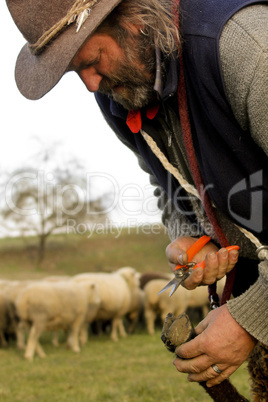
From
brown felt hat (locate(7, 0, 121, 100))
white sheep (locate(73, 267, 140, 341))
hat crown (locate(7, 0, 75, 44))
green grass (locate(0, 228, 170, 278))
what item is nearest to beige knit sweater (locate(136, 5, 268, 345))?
brown felt hat (locate(7, 0, 121, 100))

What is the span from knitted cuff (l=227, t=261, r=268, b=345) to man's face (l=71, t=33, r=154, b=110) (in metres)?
0.75

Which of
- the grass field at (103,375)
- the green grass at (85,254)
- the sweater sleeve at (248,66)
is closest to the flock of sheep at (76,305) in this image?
the grass field at (103,375)

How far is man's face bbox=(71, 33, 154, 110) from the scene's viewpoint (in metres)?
1.73

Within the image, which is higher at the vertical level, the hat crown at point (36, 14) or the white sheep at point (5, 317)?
the hat crown at point (36, 14)

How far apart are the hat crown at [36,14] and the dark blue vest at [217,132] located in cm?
42

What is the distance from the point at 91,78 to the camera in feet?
5.85

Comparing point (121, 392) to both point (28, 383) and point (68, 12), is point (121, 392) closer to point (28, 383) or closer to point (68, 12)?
point (28, 383)

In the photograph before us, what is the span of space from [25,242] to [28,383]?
2392 cm

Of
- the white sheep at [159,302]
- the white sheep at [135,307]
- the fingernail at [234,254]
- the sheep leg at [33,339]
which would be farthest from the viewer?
the white sheep at [135,307]

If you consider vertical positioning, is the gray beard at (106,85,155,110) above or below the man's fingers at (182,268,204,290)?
above

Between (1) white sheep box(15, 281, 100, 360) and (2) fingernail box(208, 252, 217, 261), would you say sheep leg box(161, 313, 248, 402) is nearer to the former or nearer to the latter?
(2) fingernail box(208, 252, 217, 261)

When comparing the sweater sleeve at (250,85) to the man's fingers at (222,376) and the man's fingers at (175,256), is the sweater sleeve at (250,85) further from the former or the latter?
the man's fingers at (175,256)

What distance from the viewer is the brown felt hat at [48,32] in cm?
163

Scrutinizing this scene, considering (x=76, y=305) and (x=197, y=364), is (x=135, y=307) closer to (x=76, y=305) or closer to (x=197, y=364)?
(x=76, y=305)
